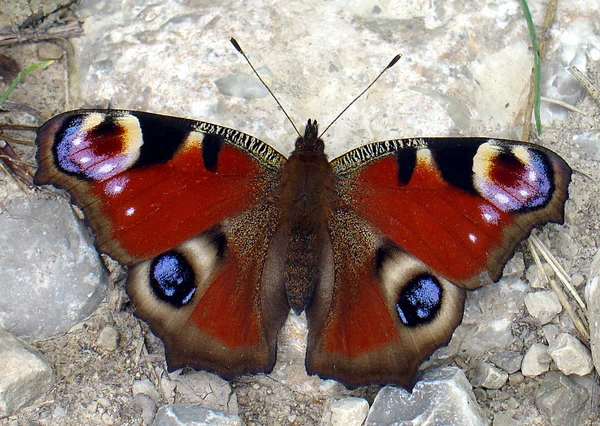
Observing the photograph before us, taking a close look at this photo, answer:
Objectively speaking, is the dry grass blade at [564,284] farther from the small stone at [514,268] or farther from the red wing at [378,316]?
the red wing at [378,316]

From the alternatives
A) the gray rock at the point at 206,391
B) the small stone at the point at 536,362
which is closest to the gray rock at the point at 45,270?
the gray rock at the point at 206,391

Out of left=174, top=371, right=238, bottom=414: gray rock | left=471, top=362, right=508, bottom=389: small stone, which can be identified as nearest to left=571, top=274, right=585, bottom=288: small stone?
left=471, top=362, right=508, bottom=389: small stone

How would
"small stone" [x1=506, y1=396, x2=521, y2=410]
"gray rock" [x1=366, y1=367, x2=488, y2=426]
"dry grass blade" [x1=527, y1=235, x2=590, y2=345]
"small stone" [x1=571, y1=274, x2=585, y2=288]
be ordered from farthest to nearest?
"small stone" [x1=571, y1=274, x2=585, y2=288] < "dry grass blade" [x1=527, y1=235, x2=590, y2=345] < "small stone" [x1=506, y1=396, x2=521, y2=410] < "gray rock" [x1=366, y1=367, x2=488, y2=426]

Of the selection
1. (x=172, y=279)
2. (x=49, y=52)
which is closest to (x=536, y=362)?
(x=172, y=279)

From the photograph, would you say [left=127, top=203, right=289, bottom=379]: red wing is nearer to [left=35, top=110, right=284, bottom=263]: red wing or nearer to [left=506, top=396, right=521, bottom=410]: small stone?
[left=35, top=110, right=284, bottom=263]: red wing

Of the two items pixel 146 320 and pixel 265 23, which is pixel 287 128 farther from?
pixel 146 320

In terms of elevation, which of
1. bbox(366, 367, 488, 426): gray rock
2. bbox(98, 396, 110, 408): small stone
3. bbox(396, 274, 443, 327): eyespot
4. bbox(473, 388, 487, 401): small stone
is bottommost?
bbox(473, 388, 487, 401): small stone
